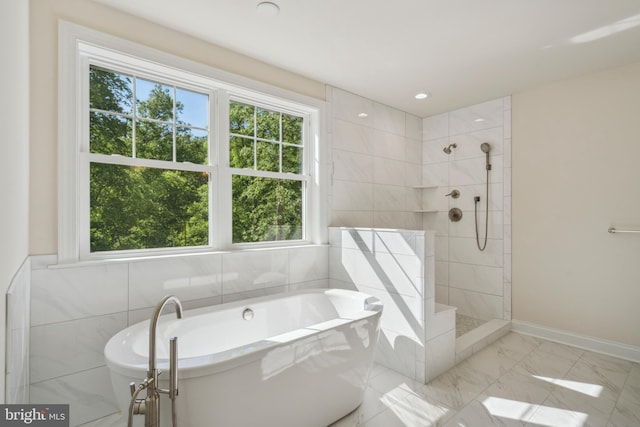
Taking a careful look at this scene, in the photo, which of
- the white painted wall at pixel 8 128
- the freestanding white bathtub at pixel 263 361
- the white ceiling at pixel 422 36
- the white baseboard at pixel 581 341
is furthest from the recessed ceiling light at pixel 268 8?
the white baseboard at pixel 581 341

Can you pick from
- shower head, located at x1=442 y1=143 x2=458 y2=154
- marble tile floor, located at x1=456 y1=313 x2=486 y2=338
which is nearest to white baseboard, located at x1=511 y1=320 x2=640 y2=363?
marble tile floor, located at x1=456 y1=313 x2=486 y2=338

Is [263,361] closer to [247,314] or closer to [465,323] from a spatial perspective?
[247,314]

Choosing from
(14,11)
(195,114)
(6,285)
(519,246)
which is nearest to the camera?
(6,285)

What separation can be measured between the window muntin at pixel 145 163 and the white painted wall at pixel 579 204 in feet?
10.4

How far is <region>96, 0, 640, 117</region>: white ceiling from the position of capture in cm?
205

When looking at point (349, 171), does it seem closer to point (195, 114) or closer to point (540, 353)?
point (195, 114)

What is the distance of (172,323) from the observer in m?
2.01

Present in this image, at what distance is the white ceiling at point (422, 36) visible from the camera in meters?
2.05

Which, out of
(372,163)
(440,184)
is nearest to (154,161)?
(372,163)

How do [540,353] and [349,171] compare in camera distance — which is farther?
[349,171]

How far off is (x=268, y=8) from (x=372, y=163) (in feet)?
6.62

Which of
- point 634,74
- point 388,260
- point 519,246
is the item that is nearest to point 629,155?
point 634,74

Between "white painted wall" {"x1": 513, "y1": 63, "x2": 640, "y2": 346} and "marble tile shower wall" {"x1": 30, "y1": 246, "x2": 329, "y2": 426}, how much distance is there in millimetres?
3141

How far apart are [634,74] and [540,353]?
8.35ft
